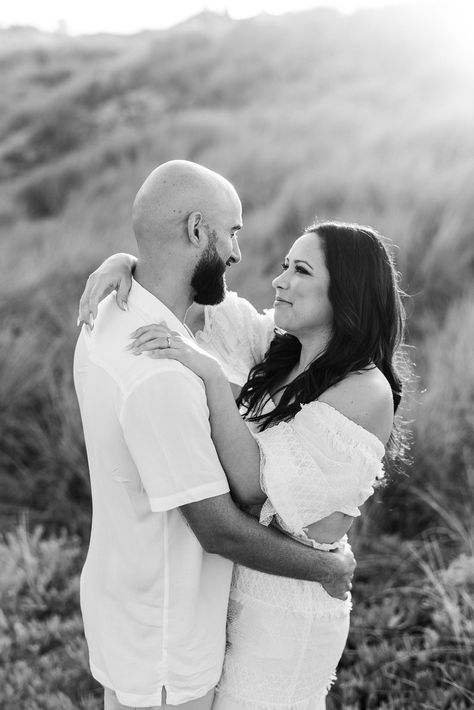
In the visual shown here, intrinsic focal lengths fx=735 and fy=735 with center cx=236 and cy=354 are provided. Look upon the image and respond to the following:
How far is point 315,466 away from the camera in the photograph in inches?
79.5

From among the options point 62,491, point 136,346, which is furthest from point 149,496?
point 62,491

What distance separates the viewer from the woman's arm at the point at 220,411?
6.33 ft

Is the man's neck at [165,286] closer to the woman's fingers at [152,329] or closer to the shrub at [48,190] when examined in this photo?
the woman's fingers at [152,329]

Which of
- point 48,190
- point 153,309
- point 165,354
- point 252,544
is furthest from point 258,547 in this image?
point 48,190

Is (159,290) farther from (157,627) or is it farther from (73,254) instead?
(73,254)

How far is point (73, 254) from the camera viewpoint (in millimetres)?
7957

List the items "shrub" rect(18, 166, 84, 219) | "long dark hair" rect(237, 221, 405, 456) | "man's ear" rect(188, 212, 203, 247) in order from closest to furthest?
"man's ear" rect(188, 212, 203, 247) → "long dark hair" rect(237, 221, 405, 456) → "shrub" rect(18, 166, 84, 219)

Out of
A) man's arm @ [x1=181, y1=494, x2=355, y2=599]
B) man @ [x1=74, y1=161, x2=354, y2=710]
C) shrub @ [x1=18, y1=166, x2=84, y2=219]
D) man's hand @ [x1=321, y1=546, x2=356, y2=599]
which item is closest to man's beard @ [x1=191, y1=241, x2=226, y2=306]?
man @ [x1=74, y1=161, x2=354, y2=710]

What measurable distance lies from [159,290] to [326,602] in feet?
3.48

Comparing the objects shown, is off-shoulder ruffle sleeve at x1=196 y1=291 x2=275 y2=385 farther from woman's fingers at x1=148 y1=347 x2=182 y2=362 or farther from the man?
woman's fingers at x1=148 y1=347 x2=182 y2=362

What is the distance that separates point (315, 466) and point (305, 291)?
2.14 ft

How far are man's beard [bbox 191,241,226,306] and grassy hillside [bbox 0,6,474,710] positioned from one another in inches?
80.3

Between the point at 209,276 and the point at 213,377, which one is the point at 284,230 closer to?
the point at 209,276

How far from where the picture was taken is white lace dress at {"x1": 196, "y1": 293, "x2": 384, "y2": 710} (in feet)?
6.60
